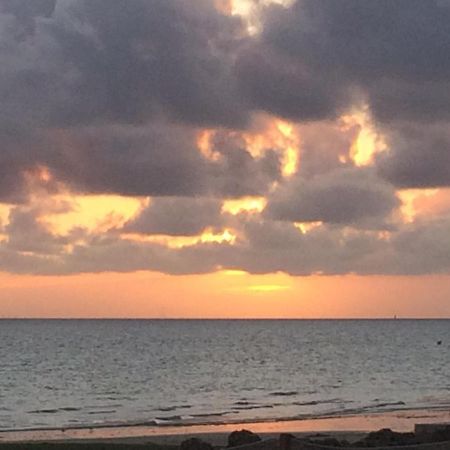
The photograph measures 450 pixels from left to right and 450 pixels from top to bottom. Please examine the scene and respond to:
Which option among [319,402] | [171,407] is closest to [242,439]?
[171,407]

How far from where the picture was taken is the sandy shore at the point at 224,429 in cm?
3850

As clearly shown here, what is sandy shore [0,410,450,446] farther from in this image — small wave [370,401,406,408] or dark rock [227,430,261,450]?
dark rock [227,430,261,450]

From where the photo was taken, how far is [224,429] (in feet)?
139

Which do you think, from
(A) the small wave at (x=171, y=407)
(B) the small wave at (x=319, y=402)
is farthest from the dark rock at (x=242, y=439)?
(B) the small wave at (x=319, y=402)

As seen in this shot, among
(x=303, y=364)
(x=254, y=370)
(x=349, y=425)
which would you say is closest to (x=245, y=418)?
(x=349, y=425)

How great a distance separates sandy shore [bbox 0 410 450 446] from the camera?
3850 cm

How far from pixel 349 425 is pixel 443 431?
723 inches

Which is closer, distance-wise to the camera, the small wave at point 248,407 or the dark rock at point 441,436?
the dark rock at point 441,436

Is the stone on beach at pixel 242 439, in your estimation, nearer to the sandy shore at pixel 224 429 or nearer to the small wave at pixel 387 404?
the sandy shore at pixel 224 429

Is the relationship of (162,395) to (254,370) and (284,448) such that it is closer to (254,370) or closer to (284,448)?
(254,370)

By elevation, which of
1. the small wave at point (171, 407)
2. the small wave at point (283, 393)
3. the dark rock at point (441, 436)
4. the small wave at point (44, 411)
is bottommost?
the small wave at point (44, 411)

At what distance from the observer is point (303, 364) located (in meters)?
105

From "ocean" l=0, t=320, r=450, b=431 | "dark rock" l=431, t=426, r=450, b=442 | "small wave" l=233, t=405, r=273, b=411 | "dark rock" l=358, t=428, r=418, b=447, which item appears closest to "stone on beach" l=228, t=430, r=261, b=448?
"dark rock" l=358, t=428, r=418, b=447

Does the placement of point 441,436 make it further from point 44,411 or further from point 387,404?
point 44,411
